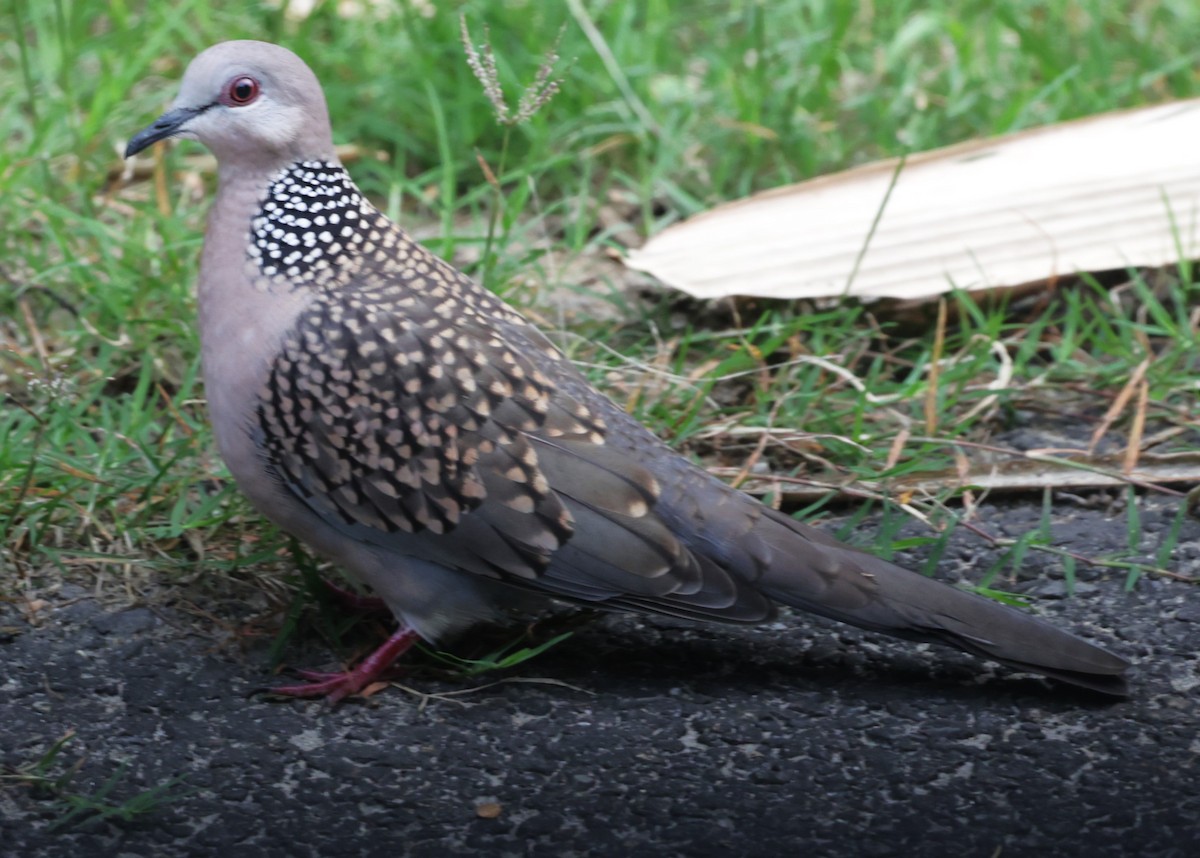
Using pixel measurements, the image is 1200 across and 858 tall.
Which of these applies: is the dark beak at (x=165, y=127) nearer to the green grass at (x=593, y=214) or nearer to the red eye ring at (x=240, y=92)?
the red eye ring at (x=240, y=92)

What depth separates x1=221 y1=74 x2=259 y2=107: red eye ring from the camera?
120 inches

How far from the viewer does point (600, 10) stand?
5305 mm

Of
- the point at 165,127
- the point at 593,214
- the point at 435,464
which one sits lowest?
the point at 435,464

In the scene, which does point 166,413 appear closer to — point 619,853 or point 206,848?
point 206,848

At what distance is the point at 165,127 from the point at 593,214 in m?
1.79

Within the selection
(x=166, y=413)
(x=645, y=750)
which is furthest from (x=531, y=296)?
(x=645, y=750)

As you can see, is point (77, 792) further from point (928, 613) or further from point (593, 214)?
point (593, 214)

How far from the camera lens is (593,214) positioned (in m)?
4.67

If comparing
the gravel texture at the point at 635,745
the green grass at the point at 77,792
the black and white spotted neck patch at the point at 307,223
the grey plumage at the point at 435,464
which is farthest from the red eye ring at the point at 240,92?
the green grass at the point at 77,792

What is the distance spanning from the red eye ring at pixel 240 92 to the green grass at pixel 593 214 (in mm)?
732

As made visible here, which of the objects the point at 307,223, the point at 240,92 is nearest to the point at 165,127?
the point at 240,92

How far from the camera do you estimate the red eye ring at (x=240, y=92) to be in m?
3.04

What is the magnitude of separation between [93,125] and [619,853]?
126 inches

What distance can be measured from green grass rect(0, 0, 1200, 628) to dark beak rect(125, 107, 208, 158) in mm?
543
